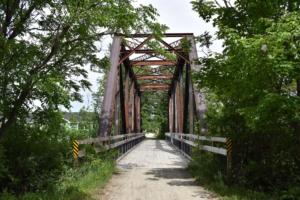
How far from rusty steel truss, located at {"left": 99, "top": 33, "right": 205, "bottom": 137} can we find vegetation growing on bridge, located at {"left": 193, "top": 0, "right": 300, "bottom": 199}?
1495 millimetres

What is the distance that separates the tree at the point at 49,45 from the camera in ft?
27.9

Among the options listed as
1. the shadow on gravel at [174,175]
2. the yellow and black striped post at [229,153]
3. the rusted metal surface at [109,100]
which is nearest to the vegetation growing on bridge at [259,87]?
the yellow and black striped post at [229,153]

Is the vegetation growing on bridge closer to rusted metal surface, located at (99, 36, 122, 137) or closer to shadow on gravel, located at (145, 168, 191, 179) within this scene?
shadow on gravel, located at (145, 168, 191, 179)

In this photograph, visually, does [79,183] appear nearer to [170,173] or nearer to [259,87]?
[259,87]

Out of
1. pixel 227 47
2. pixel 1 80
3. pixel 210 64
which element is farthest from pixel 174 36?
pixel 1 80

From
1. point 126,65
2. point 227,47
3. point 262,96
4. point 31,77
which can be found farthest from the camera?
point 126,65

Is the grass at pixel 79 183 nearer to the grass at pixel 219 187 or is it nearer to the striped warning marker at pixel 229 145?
the grass at pixel 219 187

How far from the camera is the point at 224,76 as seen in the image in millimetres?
10812

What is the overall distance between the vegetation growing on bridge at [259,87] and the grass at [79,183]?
2645 mm

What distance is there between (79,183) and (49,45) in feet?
9.13

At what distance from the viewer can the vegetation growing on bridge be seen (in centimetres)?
873

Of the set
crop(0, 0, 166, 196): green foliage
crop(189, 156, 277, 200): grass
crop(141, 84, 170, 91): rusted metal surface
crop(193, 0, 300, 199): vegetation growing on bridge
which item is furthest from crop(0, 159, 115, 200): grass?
crop(141, 84, 170, 91): rusted metal surface

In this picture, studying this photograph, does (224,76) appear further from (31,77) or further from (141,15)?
(31,77)

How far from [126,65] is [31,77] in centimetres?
2405
